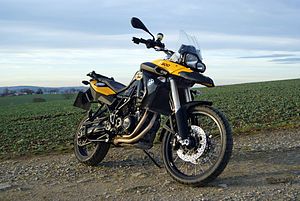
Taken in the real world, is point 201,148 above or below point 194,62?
below

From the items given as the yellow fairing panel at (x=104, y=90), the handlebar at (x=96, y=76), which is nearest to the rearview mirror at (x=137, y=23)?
the yellow fairing panel at (x=104, y=90)

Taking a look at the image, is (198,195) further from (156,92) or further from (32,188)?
(32,188)

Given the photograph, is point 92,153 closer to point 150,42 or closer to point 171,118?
point 171,118

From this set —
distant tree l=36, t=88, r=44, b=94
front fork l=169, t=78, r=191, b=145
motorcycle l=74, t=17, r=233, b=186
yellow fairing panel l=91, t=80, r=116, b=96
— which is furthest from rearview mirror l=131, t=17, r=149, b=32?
distant tree l=36, t=88, r=44, b=94

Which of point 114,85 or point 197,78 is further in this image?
point 114,85

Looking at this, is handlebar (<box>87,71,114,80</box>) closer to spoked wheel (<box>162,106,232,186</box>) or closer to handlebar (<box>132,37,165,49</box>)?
handlebar (<box>132,37,165,49</box>)

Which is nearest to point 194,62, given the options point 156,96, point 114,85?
point 156,96

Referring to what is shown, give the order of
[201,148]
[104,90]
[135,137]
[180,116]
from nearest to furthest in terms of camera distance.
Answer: [201,148] < [180,116] < [135,137] < [104,90]

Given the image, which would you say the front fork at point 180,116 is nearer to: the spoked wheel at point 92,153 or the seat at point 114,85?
the seat at point 114,85

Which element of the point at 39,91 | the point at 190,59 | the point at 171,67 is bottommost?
the point at 39,91

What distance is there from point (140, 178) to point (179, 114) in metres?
1.29

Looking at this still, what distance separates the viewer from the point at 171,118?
4848mm

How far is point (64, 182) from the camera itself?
16.7 ft

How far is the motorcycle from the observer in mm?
4453
